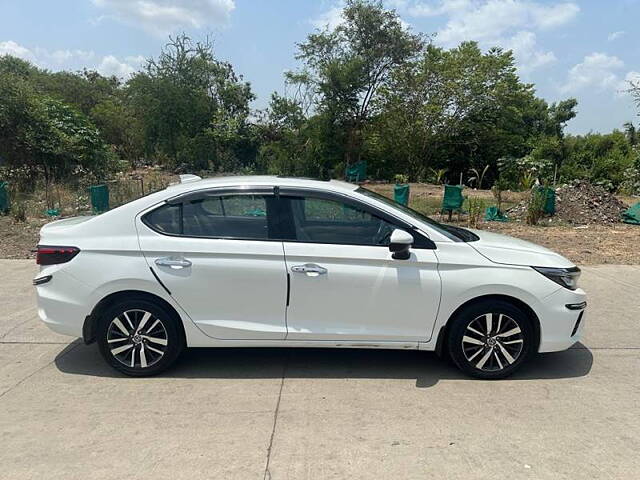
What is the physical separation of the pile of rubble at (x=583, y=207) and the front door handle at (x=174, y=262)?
11.2m

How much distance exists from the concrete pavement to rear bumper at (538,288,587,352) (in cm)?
34

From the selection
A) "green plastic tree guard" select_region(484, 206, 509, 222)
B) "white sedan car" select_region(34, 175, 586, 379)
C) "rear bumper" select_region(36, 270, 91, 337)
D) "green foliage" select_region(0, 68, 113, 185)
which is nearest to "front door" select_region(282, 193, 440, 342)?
"white sedan car" select_region(34, 175, 586, 379)

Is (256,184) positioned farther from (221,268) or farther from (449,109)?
(449,109)

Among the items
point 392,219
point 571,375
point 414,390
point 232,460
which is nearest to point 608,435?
point 571,375

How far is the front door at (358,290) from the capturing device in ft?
13.2

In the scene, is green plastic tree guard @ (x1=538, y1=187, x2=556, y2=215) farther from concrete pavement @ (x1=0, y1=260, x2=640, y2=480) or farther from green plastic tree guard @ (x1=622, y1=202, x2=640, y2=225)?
concrete pavement @ (x1=0, y1=260, x2=640, y2=480)

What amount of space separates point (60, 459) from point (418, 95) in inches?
958

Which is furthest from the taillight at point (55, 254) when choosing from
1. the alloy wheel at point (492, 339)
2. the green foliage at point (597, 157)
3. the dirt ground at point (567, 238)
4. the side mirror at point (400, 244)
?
the green foliage at point (597, 157)

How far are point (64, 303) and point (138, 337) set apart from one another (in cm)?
67

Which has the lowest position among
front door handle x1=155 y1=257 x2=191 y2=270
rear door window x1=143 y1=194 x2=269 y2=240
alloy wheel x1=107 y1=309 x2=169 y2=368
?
alloy wheel x1=107 y1=309 x2=169 y2=368

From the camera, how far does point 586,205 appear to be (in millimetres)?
13836

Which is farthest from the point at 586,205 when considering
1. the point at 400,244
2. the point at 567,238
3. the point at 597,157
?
the point at 597,157

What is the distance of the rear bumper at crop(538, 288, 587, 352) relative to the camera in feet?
13.4

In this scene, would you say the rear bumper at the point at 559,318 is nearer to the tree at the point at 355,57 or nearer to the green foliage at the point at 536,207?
the green foliage at the point at 536,207
